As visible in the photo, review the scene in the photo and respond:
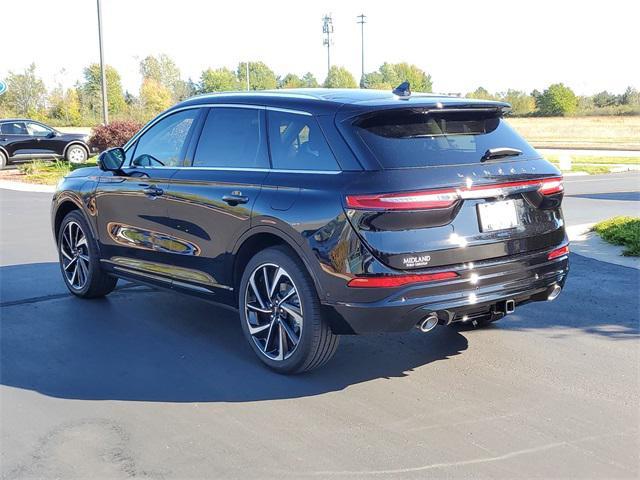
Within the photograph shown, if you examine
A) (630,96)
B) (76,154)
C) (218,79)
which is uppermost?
(218,79)

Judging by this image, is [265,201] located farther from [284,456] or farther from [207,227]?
[284,456]

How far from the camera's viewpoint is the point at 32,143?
25.4m

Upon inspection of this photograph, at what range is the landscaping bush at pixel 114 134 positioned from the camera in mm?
24625

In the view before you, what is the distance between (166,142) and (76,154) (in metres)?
20.9

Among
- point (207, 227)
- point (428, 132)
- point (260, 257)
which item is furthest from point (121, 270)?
point (428, 132)

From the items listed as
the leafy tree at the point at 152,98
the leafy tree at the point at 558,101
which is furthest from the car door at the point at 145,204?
the leafy tree at the point at 558,101

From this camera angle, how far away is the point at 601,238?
10.0 meters

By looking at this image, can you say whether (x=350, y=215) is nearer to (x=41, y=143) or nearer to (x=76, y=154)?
(x=76, y=154)

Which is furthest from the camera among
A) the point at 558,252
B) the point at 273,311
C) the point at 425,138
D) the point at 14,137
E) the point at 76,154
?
the point at 76,154

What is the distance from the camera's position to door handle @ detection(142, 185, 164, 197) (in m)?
6.02

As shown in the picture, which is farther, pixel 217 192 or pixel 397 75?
pixel 397 75

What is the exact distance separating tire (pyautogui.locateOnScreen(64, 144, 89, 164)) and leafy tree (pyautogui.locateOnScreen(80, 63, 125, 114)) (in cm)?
3845

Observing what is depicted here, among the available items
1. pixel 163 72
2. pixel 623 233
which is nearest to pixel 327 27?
pixel 163 72

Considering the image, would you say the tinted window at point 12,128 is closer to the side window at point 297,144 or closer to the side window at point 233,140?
the side window at point 233,140
